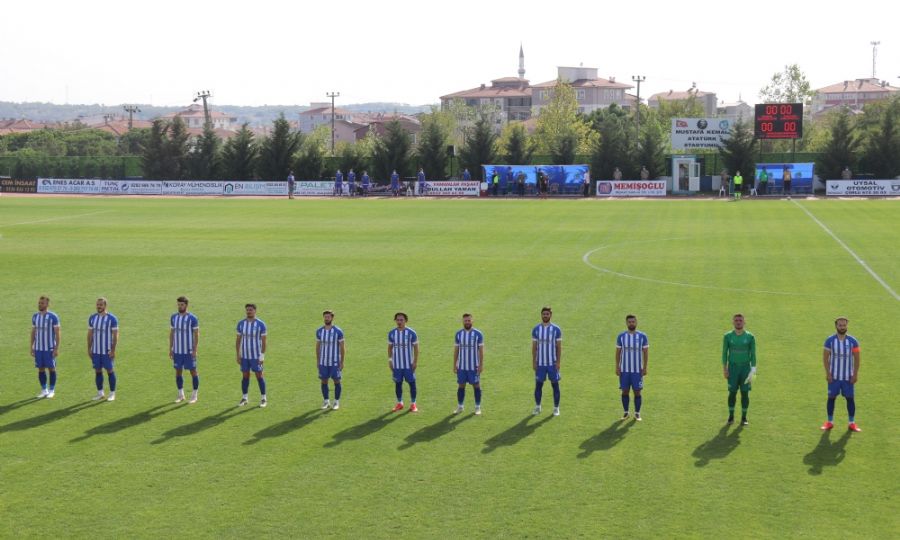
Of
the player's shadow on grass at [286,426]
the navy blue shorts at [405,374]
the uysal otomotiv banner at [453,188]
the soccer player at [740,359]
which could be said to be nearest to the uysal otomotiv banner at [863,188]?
the uysal otomotiv banner at [453,188]

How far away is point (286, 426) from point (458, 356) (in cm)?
289

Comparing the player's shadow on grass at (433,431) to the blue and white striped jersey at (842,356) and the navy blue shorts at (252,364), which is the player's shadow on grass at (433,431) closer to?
the navy blue shorts at (252,364)

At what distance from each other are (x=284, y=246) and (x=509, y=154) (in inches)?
1737

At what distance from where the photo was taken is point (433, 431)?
610 inches

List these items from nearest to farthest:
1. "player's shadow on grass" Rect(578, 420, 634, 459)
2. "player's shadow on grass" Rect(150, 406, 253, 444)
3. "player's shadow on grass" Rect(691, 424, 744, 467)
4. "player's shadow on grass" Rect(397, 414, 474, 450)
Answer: "player's shadow on grass" Rect(691, 424, 744, 467) → "player's shadow on grass" Rect(578, 420, 634, 459) → "player's shadow on grass" Rect(397, 414, 474, 450) → "player's shadow on grass" Rect(150, 406, 253, 444)

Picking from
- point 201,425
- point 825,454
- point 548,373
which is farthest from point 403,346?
point 825,454

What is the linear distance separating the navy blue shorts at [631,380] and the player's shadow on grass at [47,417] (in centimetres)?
873

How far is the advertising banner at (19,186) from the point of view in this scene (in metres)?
80.9

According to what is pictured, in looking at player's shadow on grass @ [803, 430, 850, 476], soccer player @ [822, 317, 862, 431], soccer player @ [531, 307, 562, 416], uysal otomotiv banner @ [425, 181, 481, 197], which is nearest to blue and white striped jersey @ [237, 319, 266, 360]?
soccer player @ [531, 307, 562, 416]

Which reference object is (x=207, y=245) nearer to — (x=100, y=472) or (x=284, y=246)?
(x=284, y=246)

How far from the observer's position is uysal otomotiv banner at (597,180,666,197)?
71.3 metres

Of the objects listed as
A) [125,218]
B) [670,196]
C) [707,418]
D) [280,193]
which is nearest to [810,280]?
[707,418]

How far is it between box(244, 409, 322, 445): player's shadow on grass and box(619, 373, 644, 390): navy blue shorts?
4.84 m

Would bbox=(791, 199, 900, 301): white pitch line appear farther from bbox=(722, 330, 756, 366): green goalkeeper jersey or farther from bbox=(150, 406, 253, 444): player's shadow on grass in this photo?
bbox=(150, 406, 253, 444): player's shadow on grass
